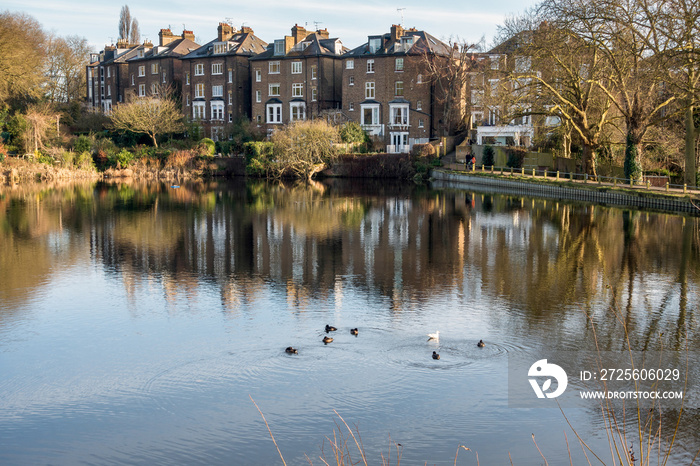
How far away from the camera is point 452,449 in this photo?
1031 cm

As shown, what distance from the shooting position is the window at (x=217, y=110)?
77188 millimetres

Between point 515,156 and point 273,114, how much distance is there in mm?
28103

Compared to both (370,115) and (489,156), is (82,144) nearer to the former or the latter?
(370,115)

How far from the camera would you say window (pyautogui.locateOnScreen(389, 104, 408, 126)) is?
2694 inches

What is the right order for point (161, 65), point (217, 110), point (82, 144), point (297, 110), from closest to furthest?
point (82, 144) < point (297, 110) < point (217, 110) < point (161, 65)

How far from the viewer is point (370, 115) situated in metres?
70.3

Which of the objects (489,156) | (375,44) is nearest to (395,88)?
(375,44)

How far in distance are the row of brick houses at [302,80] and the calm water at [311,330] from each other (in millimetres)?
38556

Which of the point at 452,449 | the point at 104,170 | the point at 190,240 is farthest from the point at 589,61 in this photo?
the point at 104,170

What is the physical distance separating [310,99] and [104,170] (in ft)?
71.5

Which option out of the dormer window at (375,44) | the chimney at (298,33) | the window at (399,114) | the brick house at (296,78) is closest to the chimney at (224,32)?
the brick house at (296,78)

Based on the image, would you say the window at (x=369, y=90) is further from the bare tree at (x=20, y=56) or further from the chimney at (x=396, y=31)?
the bare tree at (x=20, y=56)

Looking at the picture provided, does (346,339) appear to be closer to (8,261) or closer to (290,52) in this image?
(8,261)

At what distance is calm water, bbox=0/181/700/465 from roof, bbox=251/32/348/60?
1716 inches
